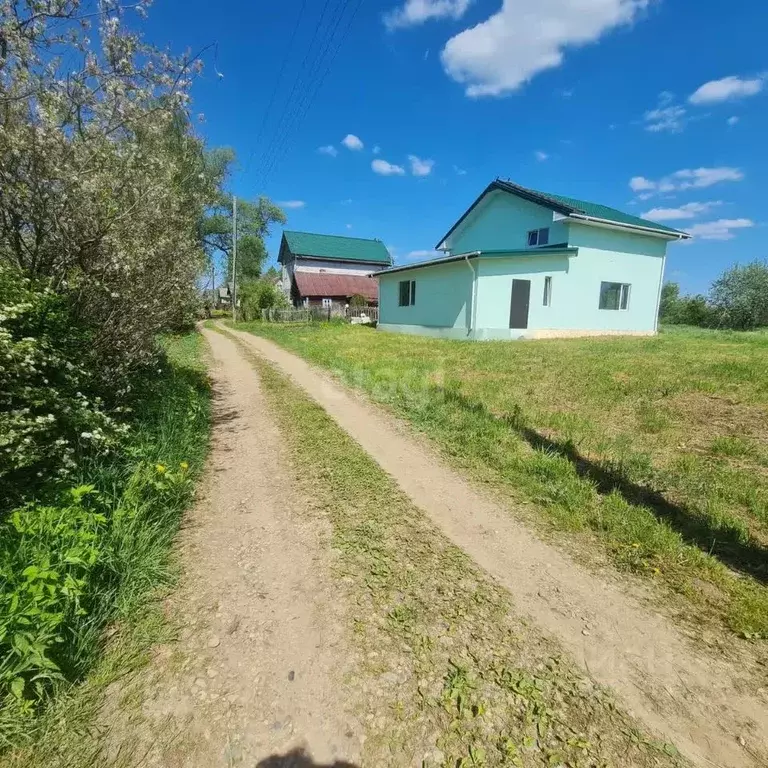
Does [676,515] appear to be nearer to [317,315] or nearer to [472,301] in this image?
[472,301]

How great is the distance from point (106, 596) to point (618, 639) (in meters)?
3.04

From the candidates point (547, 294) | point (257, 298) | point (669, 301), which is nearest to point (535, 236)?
point (547, 294)

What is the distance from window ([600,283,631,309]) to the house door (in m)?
4.16

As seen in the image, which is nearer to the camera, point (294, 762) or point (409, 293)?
point (294, 762)

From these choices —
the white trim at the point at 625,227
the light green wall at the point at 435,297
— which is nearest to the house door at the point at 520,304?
the light green wall at the point at 435,297

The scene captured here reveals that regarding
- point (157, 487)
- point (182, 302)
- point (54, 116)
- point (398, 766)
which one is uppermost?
point (54, 116)

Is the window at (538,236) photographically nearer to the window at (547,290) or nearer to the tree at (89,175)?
the window at (547,290)

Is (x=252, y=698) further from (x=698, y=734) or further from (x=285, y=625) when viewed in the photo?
(x=698, y=734)

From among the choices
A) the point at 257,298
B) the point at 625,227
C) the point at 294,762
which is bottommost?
the point at 294,762

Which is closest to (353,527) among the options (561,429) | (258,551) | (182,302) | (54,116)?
(258,551)

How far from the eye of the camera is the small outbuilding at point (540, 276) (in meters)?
16.2

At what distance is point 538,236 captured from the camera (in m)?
18.4

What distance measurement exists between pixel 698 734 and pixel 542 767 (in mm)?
770

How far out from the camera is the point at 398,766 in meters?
1.69
